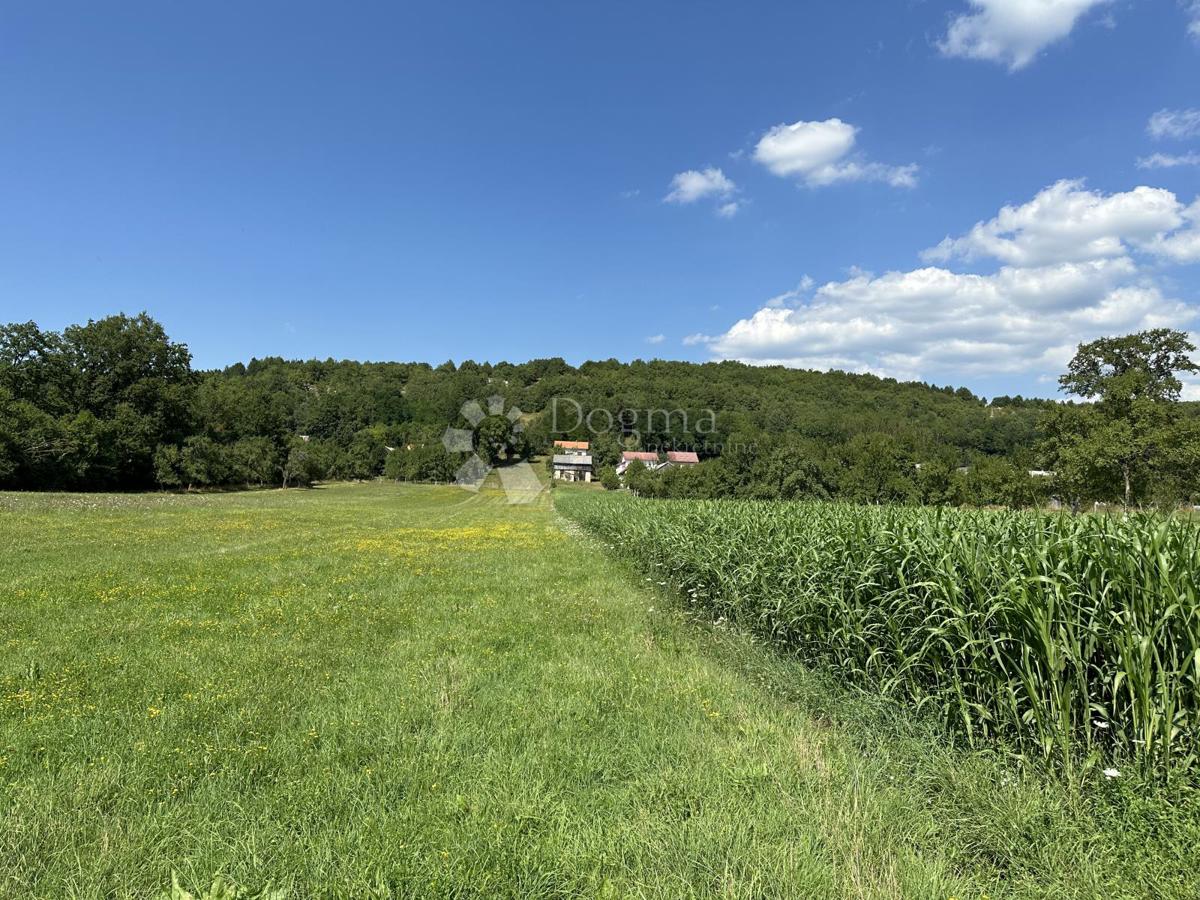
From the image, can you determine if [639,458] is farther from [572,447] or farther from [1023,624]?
[1023,624]

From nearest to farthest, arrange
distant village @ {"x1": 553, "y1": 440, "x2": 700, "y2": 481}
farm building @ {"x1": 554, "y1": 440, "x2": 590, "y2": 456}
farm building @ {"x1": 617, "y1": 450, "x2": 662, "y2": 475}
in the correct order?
farm building @ {"x1": 617, "y1": 450, "x2": 662, "y2": 475}
distant village @ {"x1": 553, "y1": 440, "x2": 700, "y2": 481}
farm building @ {"x1": 554, "y1": 440, "x2": 590, "y2": 456}

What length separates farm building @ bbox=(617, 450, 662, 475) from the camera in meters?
106

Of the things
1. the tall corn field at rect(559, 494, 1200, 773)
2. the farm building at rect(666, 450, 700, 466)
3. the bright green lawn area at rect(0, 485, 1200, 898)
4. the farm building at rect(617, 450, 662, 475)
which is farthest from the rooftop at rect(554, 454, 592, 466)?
the tall corn field at rect(559, 494, 1200, 773)

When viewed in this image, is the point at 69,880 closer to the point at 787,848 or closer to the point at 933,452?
the point at 787,848

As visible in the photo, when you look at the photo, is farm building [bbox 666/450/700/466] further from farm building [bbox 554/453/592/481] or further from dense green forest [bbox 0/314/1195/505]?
farm building [bbox 554/453/592/481]

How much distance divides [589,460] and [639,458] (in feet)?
36.8

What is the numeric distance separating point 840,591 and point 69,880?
627 cm

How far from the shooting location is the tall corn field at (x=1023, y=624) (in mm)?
3609

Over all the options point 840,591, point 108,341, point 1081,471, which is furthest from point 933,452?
point 108,341
